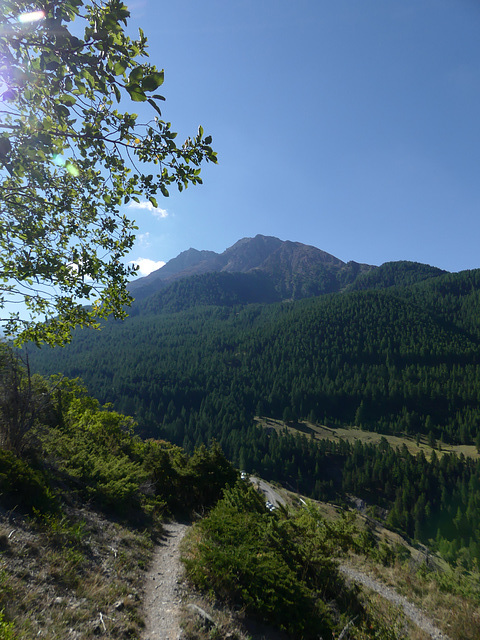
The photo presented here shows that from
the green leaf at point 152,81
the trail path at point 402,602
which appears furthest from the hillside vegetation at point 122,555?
the green leaf at point 152,81

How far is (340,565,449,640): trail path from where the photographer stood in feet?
28.0

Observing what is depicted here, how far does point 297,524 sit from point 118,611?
618 centimetres

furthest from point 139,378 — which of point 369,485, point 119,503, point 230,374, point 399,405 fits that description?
point 119,503

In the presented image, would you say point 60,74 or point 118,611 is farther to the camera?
point 118,611

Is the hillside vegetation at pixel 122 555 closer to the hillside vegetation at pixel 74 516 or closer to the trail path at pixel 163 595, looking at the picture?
the hillside vegetation at pixel 74 516

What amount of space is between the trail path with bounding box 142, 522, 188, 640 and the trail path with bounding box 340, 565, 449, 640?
18.9 ft

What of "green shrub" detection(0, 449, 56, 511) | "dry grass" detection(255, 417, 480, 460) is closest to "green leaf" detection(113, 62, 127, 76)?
"green shrub" detection(0, 449, 56, 511)

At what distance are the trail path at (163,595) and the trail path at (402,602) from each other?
5771 mm

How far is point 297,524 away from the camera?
991 cm

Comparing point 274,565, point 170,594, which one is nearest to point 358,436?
point 274,565

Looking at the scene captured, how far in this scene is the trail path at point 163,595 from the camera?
5.45m

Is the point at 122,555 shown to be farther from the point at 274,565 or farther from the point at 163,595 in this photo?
the point at 274,565

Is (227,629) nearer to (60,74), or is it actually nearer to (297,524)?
(297,524)

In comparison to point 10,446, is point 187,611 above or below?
below
